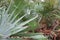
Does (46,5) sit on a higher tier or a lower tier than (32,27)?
higher

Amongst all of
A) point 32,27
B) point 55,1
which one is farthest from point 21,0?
point 55,1

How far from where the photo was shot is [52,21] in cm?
210

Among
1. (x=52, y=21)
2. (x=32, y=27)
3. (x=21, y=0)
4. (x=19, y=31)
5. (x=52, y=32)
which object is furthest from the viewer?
(x=52, y=21)

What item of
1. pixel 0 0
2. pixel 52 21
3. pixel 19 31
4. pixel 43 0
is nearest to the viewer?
pixel 19 31

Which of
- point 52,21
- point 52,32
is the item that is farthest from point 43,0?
point 52,32

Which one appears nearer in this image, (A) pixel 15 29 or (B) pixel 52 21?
(A) pixel 15 29

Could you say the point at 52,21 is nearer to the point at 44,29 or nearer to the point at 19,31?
the point at 44,29

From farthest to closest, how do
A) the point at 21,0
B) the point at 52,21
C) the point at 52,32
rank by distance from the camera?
1. the point at 52,21
2. the point at 52,32
3. the point at 21,0

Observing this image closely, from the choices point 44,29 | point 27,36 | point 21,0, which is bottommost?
point 27,36

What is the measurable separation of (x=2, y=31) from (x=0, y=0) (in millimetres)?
954

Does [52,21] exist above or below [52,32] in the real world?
above

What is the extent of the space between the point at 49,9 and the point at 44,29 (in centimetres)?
29

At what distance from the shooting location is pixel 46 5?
2.19 meters

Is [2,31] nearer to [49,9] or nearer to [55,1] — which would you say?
[49,9]
